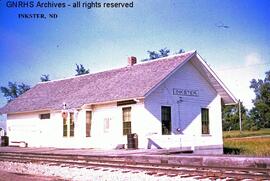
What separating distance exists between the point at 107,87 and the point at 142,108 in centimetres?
391

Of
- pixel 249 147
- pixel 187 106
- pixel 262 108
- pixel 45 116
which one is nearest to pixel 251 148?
pixel 249 147

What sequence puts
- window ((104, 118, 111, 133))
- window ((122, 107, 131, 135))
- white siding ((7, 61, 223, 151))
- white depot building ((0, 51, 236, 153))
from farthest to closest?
1. window ((104, 118, 111, 133))
2. window ((122, 107, 131, 135))
3. white depot building ((0, 51, 236, 153))
4. white siding ((7, 61, 223, 151))

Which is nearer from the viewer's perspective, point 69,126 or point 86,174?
point 86,174

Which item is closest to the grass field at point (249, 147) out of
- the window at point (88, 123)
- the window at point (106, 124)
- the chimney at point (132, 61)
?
the window at point (106, 124)

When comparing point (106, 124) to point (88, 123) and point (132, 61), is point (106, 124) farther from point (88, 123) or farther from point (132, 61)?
point (132, 61)

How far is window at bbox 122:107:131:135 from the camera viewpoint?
21359 millimetres

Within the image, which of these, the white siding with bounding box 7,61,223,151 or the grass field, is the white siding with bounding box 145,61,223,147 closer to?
the white siding with bounding box 7,61,223,151

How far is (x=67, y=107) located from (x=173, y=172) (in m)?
13.9

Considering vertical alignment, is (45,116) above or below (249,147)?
above

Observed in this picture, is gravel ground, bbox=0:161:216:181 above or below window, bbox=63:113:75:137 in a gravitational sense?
below

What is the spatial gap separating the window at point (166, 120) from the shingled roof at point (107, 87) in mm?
1845

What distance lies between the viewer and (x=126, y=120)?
70.7 ft

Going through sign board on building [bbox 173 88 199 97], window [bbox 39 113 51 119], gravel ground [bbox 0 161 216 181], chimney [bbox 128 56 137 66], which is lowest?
gravel ground [bbox 0 161 216 181]

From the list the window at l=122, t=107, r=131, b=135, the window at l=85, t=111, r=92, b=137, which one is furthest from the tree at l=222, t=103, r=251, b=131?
the window at l=122, t=107, r=131, b=135
